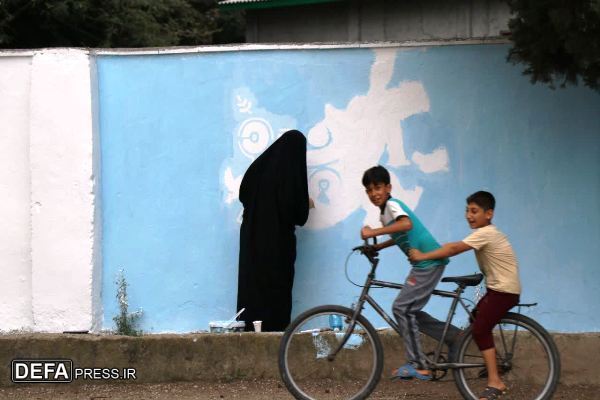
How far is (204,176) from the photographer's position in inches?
276

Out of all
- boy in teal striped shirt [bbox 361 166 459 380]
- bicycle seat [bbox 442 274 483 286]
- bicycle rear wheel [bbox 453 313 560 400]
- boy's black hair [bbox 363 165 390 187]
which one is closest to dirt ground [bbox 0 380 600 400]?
bicycle rear wheel [bbox 453 313 560 400]

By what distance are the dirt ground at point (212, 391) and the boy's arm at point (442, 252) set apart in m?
1.29

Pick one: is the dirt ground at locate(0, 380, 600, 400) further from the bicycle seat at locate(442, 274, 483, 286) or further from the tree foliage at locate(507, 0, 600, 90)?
the tree foliage at locate(507, 0, 600, 90)

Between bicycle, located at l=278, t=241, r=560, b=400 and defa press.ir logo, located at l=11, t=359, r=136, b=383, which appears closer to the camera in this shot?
bicycle, located at l=278, t=241, r=560, b=400

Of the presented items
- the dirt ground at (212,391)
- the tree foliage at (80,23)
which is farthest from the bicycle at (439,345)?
the tree foliage at (80,23)

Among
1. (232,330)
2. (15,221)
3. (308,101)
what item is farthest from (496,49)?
(15,221)

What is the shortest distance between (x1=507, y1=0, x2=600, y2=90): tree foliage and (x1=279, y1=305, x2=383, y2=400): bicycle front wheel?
2010mm

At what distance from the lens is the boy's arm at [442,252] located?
5352 millimetres

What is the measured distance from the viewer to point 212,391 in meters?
6.40

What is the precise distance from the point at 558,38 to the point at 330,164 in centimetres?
207

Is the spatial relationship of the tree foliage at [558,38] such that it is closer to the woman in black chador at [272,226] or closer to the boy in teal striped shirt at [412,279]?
the boy in teal striped shirt at [412,279]

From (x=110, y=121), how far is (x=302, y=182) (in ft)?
5.14

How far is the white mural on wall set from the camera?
6.85 m

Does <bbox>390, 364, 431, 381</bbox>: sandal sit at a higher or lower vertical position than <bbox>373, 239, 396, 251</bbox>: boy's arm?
lower
